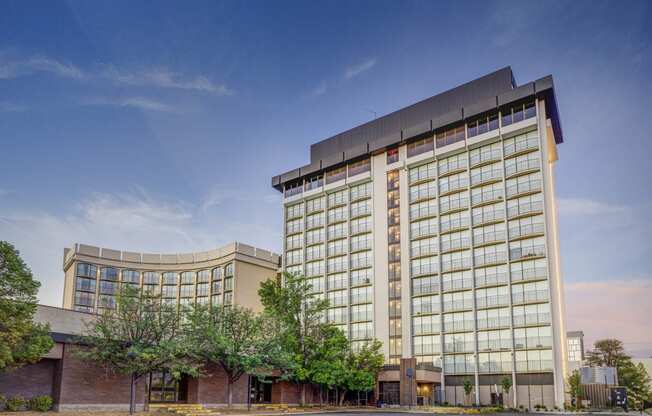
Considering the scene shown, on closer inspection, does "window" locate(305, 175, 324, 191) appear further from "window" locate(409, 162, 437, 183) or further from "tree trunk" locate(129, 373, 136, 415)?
"tree trunk" locate(129, 373, 136, 415)

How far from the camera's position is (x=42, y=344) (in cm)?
3359

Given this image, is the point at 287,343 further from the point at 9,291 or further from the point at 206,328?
the point at 9,291

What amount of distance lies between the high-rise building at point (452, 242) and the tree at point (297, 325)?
1524cm

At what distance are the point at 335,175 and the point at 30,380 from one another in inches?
2619

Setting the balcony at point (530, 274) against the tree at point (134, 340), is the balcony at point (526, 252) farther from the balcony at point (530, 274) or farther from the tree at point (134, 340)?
the tree at point (134, 340)

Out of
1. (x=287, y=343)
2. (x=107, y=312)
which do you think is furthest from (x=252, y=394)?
(x=107, y=312)

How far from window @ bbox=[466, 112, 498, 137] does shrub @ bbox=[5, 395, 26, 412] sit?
64.6 metres

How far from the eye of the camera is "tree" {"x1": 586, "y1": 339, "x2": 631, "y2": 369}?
338ft

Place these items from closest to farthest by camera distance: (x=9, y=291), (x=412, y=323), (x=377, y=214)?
(x=9, y=291) < (x=412, y=323) < (x=377, y=214)

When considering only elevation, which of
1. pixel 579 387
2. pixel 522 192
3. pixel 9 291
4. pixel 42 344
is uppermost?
pixel 522 192

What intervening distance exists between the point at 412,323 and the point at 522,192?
23614 millimetres

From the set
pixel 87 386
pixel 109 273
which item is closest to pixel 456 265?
pixel 87 386

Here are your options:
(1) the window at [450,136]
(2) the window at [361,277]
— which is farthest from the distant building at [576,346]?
(1) the window at [450,136]

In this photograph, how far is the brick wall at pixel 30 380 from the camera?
36.2 metres
